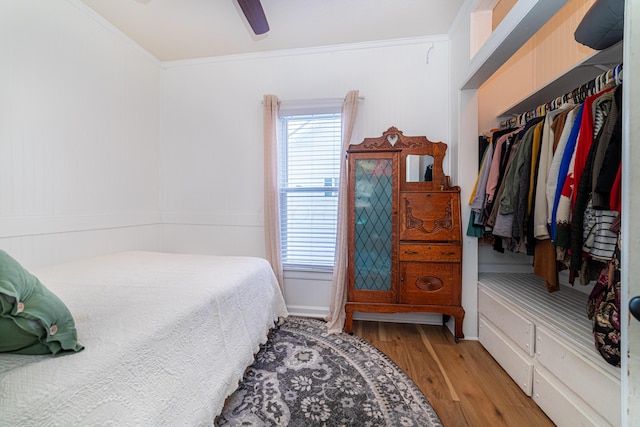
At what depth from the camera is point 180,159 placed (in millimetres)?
2781

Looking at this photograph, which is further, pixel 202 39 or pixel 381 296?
pixel 202 39

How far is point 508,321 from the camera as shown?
1.69 m

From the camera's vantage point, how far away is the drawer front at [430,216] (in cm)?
205

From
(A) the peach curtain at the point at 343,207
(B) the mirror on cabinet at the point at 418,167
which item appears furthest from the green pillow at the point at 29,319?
(B) the mirror on cabinet at the point at 418,167

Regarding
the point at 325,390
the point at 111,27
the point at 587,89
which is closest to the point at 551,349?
the point at 325,390

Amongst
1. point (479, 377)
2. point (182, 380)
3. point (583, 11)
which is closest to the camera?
point (182, 380)

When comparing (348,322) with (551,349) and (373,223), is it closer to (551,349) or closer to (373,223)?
(373,223)

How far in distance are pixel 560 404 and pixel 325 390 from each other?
1181mm

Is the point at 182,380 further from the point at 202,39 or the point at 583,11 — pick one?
the point at 583,11

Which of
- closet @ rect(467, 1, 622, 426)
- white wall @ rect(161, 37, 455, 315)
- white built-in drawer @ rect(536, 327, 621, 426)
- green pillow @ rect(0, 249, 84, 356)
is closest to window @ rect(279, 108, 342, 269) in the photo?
white wall @ rect(161, 37, 455, 315)

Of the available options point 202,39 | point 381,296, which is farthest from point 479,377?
point 202,39

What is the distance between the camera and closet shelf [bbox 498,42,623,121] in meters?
1.37

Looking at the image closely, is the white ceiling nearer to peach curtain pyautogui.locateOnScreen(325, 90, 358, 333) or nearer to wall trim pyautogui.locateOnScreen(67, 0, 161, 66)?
wall trim pyautogui.locateOnScreen(67, 0, 161, 66)

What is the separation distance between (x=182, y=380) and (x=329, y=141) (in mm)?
2134
